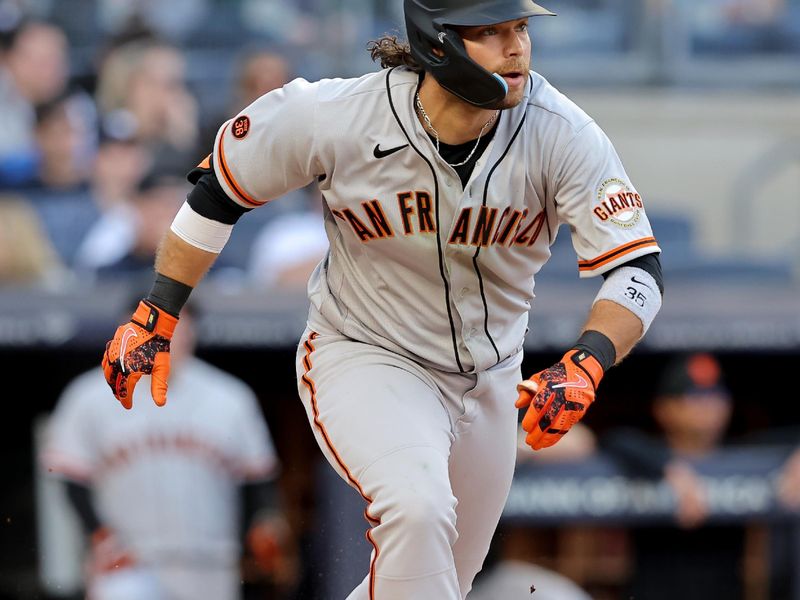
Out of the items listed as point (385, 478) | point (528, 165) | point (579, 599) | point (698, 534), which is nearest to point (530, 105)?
point (528, 165)

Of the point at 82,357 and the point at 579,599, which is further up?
the point at 82,357

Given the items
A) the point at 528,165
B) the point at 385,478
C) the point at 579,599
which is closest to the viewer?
the point at 385,478

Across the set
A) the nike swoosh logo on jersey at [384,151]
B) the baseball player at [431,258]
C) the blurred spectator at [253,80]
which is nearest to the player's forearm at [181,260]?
the baseball player at [431,258]

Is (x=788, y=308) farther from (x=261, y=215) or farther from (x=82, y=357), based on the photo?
(x=82, y=357)

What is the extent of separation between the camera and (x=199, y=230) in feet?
12.5

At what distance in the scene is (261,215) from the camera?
751cm

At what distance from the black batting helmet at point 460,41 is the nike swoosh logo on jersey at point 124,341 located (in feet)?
3.16

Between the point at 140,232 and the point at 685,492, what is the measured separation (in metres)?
2.74

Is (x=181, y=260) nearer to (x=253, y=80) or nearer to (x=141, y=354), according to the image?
(x=141, y=354)

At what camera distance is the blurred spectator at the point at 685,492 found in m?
6.91

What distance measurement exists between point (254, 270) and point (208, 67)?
1.89m

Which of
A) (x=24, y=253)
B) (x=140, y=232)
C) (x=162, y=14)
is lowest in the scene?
(x=24, y=253)

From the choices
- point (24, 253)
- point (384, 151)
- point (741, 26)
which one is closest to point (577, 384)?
point (384, 151)

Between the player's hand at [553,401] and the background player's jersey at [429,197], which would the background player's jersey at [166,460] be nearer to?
the background player's jersey at [429,197]
